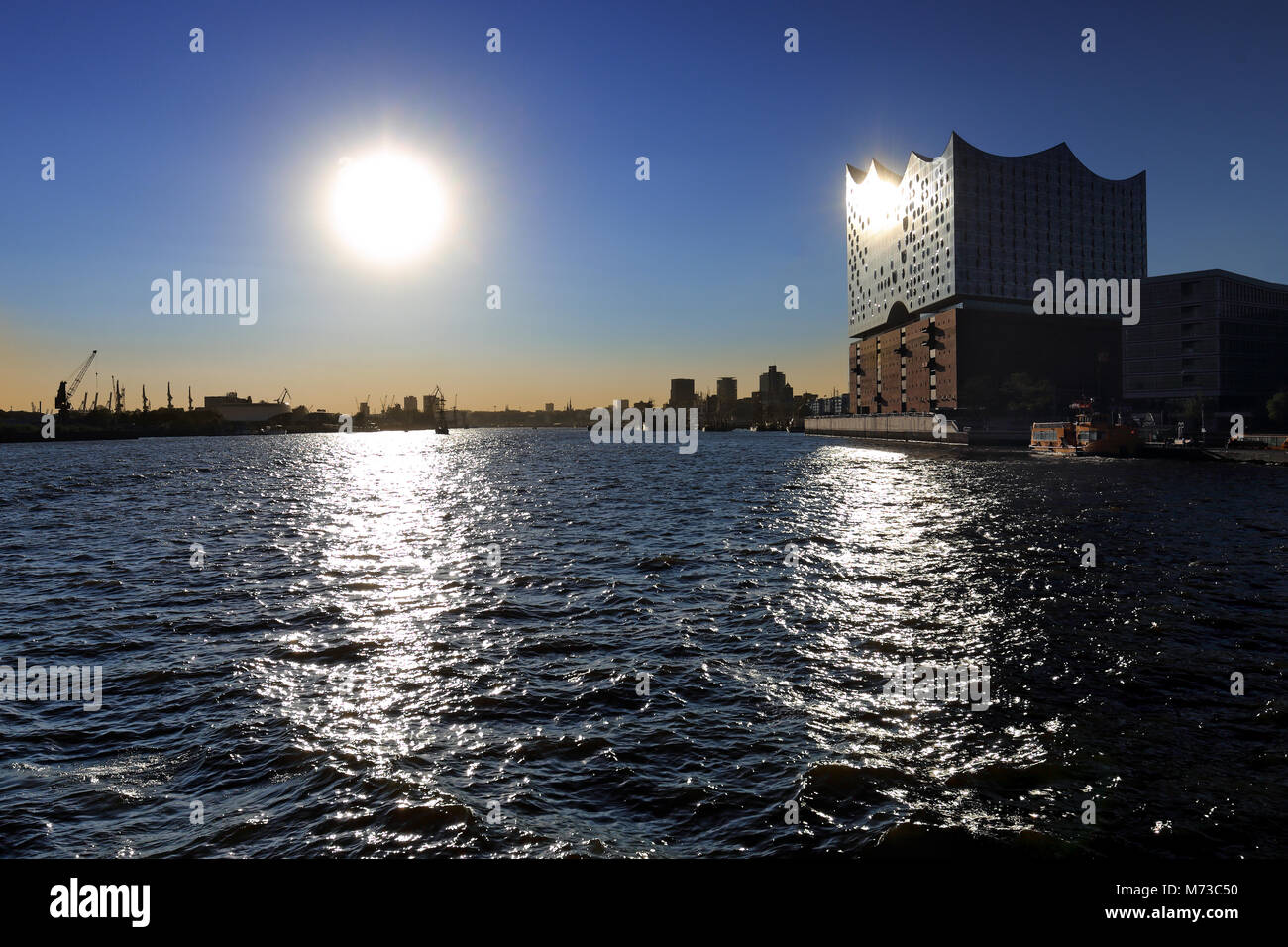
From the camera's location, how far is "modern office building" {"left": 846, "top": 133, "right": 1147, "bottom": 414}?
17000cm

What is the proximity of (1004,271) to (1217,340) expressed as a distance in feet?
154

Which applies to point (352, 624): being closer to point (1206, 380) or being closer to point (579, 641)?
point (579, 641)

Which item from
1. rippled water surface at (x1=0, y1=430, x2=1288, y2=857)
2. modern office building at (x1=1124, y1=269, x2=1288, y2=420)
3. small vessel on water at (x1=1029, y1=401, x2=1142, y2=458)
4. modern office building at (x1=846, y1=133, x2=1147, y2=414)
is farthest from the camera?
modern office building at (x1=846, y1=133, x2=1147, y2=414)

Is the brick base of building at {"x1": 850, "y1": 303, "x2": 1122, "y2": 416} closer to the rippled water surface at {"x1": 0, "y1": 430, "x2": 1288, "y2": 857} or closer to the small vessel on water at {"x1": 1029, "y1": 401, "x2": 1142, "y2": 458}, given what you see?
the small vessel on water at {"x1": 1029, "y1": 401, "x2": 1142, "y2": 458}

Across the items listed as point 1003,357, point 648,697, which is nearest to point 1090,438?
point 1003,357

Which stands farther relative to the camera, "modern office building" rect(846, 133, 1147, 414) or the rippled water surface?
"modern office building" rect(846, 133, 1147, 414)

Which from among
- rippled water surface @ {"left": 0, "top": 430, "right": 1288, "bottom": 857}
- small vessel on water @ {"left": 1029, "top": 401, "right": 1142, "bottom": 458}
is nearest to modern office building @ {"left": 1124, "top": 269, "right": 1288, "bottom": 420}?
small vessel on water @ {"left": 1029, "top": 401, "right": 1142, "bottom": 458}

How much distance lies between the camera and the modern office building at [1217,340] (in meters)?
149

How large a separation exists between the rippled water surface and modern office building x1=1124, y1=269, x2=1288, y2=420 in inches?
5686

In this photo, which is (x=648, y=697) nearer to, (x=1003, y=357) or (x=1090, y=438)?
(x=1090, y=438)

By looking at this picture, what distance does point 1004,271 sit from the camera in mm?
178125

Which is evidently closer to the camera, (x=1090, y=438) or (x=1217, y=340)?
(x=1090, y=438)

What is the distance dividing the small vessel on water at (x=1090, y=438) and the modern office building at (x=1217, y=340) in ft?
211
